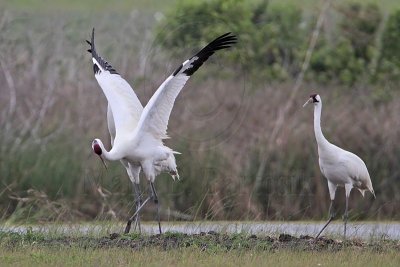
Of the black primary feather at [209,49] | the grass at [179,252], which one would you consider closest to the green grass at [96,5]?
the black primary feather at [209,49]

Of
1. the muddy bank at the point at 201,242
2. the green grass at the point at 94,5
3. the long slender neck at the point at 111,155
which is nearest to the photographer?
the muddy bank at the point at 201,242

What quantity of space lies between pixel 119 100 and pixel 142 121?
805 millimetres

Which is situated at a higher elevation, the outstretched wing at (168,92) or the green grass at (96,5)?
the green grass at (96,5)

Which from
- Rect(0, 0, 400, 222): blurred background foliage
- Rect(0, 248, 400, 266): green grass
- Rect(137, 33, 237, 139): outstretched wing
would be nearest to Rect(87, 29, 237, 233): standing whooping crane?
Rect(137, 33, 237, 139): outstretched wing

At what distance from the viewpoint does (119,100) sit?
13602 mm

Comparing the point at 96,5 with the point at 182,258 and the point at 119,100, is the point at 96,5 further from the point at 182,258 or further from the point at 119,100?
the point at 182,258

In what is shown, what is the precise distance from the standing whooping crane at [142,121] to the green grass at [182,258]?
6.18ft

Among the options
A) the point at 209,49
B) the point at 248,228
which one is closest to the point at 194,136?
the point at 209,49

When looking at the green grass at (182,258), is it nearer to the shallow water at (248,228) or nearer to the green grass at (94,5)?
the shallow water at (248,228)

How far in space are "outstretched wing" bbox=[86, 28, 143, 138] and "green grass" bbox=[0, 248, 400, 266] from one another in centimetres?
285

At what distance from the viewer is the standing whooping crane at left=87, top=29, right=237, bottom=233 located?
12.6 metres

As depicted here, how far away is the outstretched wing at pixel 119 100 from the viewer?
44.1 feet

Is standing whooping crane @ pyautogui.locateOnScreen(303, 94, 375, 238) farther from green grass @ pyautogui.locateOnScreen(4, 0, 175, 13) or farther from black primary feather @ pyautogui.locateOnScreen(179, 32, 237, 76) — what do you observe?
green grass @ pyautogui.locateOnScreen(4, 0, 175, 13)

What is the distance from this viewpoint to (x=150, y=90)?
17.1m
